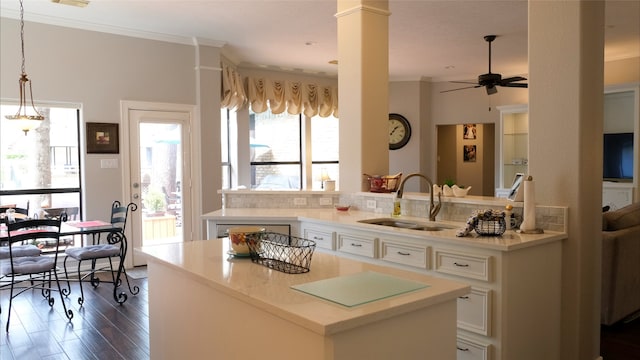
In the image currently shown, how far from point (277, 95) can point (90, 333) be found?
5234mm

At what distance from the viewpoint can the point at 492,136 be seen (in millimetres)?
10562

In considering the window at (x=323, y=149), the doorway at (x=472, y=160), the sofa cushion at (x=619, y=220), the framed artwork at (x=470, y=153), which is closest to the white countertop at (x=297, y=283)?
the sofa cushion at (x=619, y=220)

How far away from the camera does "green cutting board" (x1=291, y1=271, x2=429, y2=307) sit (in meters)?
1.49

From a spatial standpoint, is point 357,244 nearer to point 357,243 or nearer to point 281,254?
point 357,243

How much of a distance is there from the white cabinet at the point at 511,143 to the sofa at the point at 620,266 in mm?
4100

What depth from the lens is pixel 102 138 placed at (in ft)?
18.9

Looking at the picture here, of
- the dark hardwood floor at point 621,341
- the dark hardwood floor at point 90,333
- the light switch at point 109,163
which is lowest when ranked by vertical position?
the dark hardwood floor at point 621,341

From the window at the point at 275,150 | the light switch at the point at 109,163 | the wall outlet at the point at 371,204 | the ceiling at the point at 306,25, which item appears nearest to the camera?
the wall outlet at the point at 371,204

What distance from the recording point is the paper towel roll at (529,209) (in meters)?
2.82

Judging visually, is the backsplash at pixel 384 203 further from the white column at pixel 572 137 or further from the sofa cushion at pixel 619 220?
the sofa cushion at pixel 619 220

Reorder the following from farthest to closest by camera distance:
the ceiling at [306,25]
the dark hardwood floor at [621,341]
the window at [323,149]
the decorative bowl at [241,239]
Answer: the window at [323,149]
the ceiling at [306,25]
the dark hardwood floor at [621,341]
the decorative bowl at [241,239]

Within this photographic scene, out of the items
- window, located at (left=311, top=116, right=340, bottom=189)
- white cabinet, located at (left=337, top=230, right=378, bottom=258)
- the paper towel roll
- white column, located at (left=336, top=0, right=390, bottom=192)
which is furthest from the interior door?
the paper towel roll

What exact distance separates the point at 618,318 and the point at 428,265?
2062mm

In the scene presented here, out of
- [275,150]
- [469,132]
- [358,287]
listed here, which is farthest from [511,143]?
[358,287]
